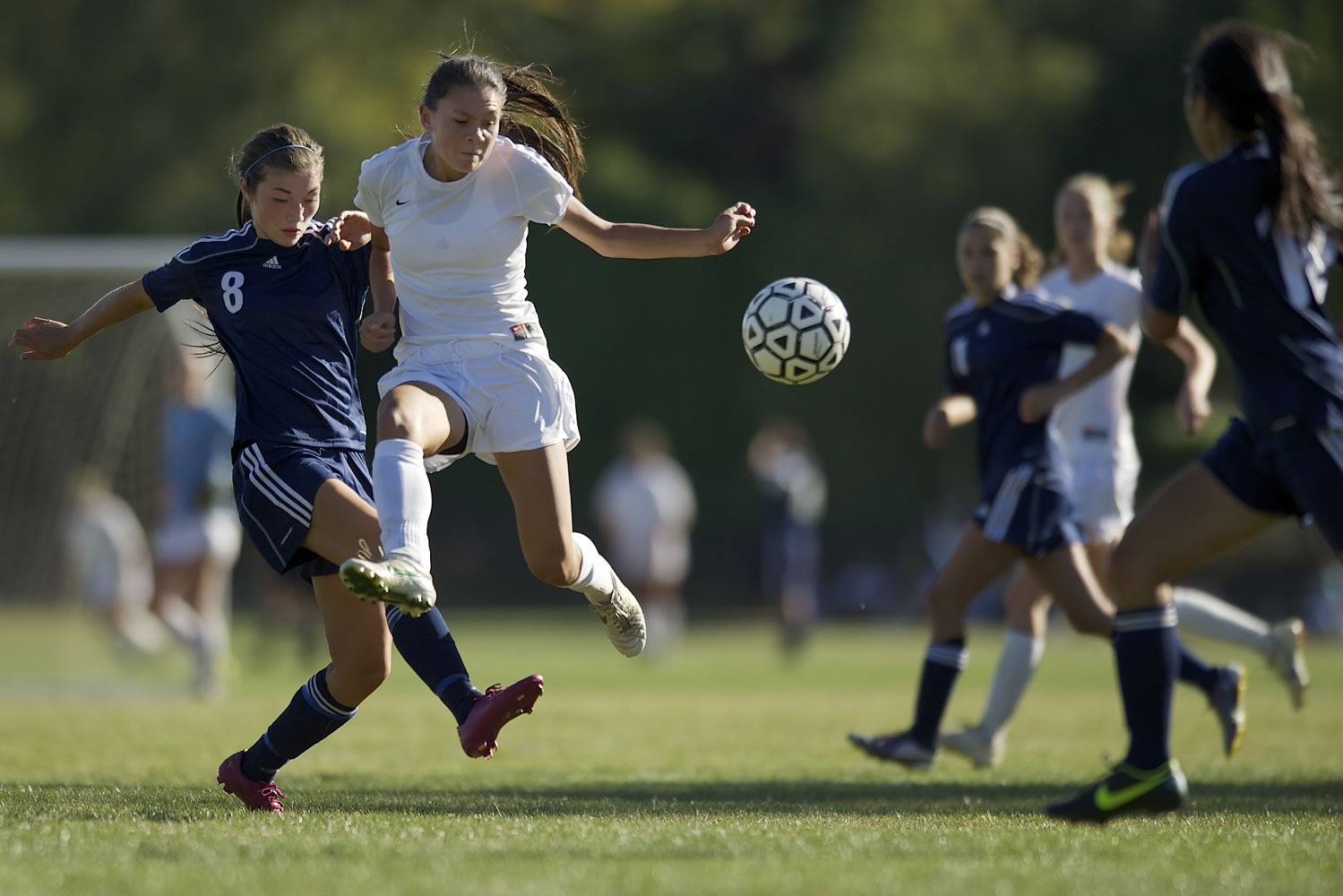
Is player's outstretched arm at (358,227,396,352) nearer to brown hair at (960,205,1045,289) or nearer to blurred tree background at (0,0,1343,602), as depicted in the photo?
brown hair at (960,205,1045,289)

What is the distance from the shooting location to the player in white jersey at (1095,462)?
7.65 meters

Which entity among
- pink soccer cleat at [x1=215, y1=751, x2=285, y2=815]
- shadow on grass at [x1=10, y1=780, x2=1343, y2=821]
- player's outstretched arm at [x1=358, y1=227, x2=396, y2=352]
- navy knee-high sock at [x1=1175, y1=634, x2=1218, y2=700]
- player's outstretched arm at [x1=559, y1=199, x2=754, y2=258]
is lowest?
shadow on grass at [x1=10, y1=780, x2=1343, y2=821]

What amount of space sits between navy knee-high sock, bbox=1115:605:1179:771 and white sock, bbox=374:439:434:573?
204 centimetres

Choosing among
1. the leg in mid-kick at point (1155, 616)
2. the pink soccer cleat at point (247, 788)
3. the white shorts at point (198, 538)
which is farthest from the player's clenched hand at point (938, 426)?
the white shorts at point (198, 538)

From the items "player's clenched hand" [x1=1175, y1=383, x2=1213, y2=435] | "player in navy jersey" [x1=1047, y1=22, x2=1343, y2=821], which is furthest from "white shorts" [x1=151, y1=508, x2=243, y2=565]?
"player in navy jersey" [x1=1047, y1=22, x2=1343, y2=821]

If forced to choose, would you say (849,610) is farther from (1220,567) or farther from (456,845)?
(456,845)

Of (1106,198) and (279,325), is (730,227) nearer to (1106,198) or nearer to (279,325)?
(279,325)

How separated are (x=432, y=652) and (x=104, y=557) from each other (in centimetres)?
1277

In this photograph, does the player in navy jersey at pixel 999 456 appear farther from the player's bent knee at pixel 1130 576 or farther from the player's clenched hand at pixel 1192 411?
the player's bent knee at pixel 1130 576

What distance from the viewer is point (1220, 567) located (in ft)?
86.2

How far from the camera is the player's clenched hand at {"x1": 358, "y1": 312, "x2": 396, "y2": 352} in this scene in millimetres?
5508

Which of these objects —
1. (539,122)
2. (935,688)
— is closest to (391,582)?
(539,122)

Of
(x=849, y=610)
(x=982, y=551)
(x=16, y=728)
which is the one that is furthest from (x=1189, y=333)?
(x=849, y=610)

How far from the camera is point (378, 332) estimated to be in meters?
5.53
